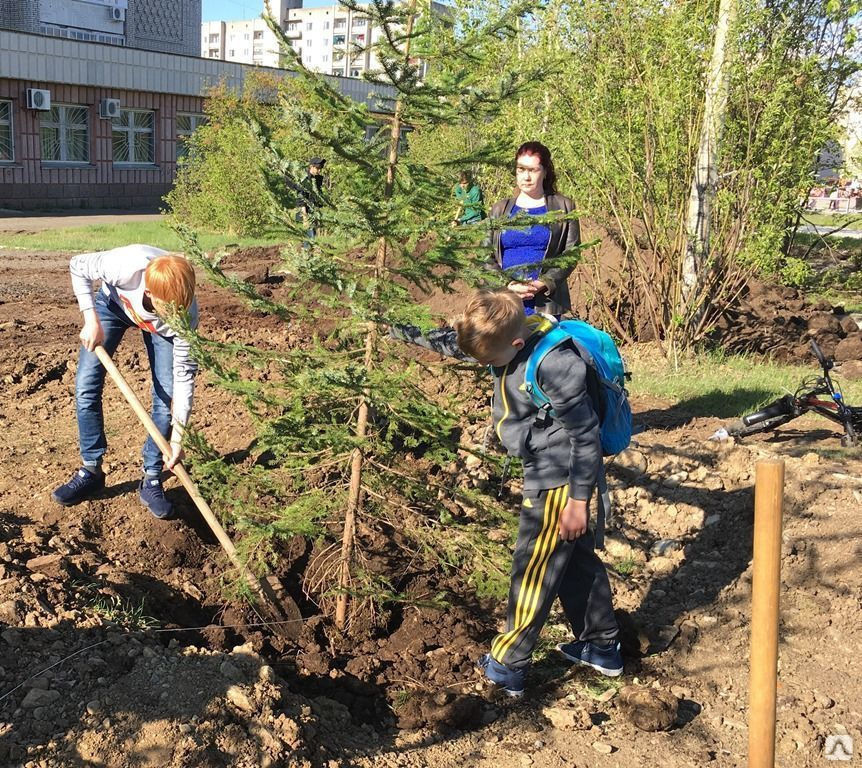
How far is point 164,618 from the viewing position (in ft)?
13.0

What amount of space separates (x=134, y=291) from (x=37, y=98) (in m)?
23.9

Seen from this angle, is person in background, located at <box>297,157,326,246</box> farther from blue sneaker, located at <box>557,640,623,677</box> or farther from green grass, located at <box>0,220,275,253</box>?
green grass, located at <box>0,220,275,253</box>

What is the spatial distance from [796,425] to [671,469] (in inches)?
71.5

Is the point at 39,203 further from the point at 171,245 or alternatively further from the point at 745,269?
the point at 745,269

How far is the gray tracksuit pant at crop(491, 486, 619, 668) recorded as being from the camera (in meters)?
3.38

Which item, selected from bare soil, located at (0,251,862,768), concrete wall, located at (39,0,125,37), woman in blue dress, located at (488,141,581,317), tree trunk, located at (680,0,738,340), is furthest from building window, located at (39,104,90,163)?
woman in blue dress, located at (488,141,581,317)

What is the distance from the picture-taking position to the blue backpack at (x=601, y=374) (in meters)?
3.17

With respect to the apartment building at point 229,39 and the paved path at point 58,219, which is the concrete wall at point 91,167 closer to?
the paved path at point 58,219

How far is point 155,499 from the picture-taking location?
15.3 feet

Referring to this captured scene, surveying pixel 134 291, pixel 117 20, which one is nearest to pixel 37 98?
pixel 134 291

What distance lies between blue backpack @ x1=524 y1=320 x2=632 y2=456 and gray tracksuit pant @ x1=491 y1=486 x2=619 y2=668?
0.29 m

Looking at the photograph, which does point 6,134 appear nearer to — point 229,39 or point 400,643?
point 400,643

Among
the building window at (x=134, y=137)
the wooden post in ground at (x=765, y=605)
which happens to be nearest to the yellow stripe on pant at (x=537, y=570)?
the wooden post in ground at (x=765, y=605)

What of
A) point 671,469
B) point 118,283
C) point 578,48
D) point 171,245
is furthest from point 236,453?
point 171,245
